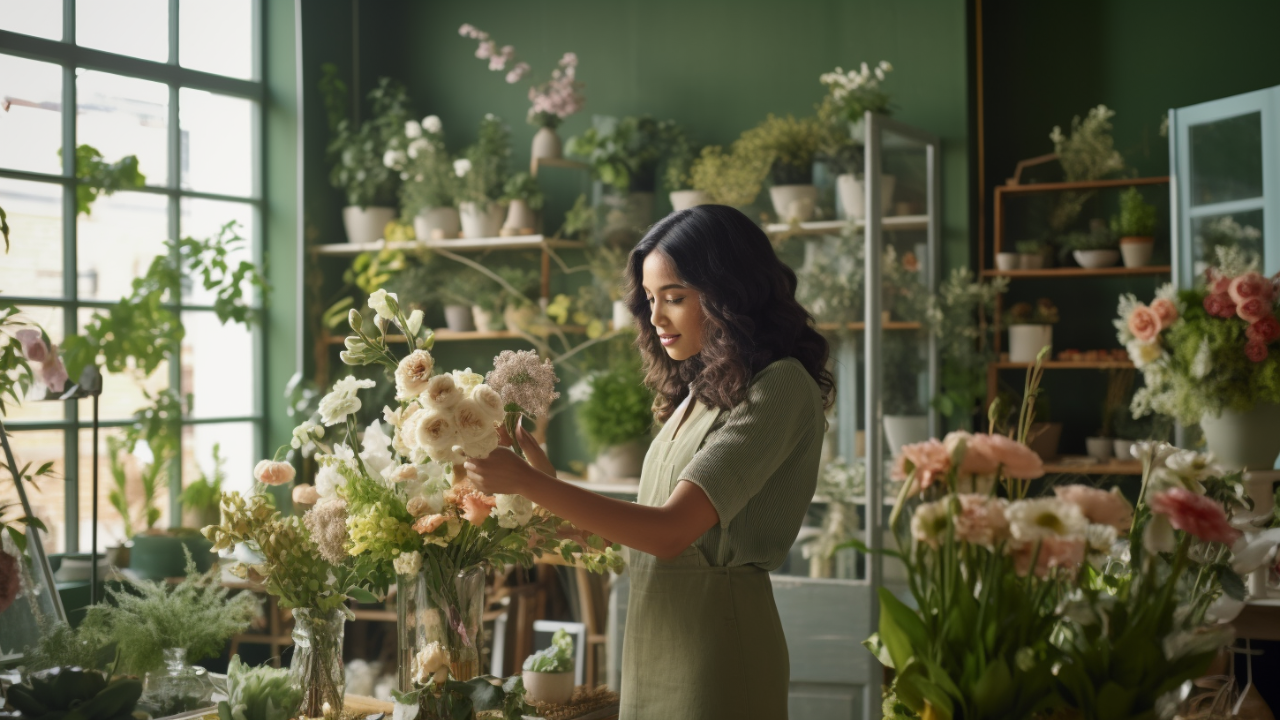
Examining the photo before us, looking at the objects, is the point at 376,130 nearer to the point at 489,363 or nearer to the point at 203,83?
the point at 203,83

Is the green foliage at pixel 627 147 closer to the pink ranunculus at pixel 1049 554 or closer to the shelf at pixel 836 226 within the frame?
the shelf at pixel 836 226

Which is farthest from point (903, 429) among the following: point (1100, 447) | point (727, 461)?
point (727, 461)

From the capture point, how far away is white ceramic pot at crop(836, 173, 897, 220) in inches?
161

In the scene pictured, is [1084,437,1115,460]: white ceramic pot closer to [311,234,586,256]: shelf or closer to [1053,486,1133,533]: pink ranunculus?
[311,234,586,256]: shelf

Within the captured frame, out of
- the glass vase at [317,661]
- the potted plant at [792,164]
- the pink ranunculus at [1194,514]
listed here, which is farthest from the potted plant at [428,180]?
the pink ranunculus at [1194,514]

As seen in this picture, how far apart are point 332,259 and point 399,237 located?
0.46 metres

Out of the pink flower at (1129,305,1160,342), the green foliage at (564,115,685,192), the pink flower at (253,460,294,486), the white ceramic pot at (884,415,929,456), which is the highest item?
the green foliage at (564,115,685,192)

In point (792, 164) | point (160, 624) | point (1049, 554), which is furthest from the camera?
point (792, 164)

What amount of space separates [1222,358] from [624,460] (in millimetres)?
2281

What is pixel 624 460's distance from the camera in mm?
4477

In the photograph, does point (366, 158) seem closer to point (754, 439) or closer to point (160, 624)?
point (160, 624)

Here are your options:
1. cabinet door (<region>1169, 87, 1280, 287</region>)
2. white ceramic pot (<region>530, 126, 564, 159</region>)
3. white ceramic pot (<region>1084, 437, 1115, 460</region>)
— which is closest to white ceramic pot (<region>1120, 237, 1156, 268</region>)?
cabinet door (<region>1169, 87, 1280, 287</region>)

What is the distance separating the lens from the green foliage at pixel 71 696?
1.45m

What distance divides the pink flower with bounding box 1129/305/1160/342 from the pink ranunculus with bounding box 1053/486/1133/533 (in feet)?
6.42
